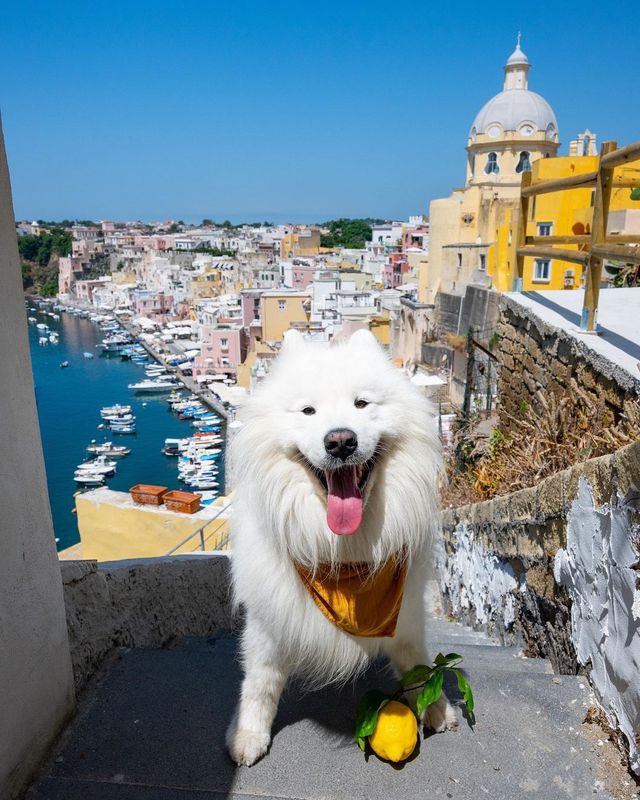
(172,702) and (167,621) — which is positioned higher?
(172,702)

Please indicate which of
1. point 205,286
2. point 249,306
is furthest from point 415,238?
point 249,306

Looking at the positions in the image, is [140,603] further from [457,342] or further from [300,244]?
[300,244]

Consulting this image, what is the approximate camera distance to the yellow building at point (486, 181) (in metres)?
26.8

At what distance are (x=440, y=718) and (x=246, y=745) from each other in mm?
654

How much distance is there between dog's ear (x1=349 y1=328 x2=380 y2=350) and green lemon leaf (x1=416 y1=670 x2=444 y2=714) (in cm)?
111

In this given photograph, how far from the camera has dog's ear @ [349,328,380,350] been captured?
1.91m

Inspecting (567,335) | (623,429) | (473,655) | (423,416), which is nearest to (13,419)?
(423,416)

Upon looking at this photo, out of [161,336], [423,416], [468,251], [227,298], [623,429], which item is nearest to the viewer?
[423,416]

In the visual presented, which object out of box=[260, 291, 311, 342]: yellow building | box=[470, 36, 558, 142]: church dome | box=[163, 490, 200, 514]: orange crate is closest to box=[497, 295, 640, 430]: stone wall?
box=[163, 490, 200, 514]: orange crate

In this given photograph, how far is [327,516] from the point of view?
1.69m

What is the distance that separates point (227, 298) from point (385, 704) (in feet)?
191

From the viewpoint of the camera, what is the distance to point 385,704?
71.6 inches

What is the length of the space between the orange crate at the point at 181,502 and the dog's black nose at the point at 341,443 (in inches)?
515

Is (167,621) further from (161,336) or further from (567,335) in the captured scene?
(161,336)
